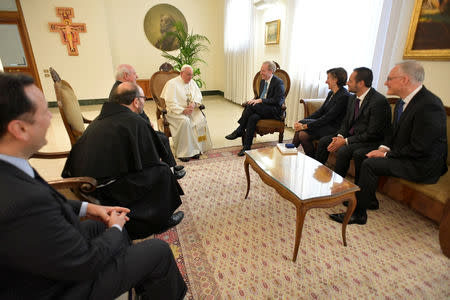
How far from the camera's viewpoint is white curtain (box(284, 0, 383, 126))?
3.35 m

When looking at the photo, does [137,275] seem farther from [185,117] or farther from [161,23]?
[161,23]

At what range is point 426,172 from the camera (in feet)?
6.65

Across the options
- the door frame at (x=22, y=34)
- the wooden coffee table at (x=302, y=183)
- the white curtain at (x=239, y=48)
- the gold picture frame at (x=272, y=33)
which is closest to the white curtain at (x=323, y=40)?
the gold picture frame at (x=272, y=33)

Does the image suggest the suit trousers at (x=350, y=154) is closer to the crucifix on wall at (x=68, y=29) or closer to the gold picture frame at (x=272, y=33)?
the gold picture frame at (x=272, y=33)

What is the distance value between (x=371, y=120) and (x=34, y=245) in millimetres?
2889

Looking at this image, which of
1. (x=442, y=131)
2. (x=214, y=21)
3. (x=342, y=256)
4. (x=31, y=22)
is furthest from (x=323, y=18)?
(x=31, y=22)

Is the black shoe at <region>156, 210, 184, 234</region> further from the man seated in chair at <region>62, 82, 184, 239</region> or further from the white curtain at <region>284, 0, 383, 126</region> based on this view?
the white curtain at <region>284, 0, 383, 126</region>

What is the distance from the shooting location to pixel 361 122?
2699 mm

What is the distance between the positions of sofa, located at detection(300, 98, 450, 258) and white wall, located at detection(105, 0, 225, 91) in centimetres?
746

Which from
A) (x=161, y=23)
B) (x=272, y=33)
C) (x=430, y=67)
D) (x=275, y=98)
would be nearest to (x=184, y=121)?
(x=275, y=98)

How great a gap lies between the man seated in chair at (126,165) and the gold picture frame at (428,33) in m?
3.05

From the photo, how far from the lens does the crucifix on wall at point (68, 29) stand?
21.1 feet

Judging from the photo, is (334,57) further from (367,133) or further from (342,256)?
(342,256)

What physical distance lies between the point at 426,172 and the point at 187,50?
633 centimetres
